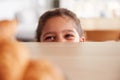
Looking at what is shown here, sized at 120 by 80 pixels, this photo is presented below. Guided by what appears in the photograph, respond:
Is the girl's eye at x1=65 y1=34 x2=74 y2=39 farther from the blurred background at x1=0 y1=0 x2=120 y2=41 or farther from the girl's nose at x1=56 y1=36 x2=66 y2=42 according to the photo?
the blurred background at x1=0 y1=0 x2=120 y2=41

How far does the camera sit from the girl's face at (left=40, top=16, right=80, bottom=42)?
101cm

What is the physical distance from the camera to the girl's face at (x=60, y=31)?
1.01 m

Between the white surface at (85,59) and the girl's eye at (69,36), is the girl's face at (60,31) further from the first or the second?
the white surface at (85,59)

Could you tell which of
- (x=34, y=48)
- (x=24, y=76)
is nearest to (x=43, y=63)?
(x=24, y=76)

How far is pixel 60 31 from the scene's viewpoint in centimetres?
106

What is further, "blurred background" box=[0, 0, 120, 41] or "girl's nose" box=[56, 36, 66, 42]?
"blurred background" box=[0, 0, 120, 41]

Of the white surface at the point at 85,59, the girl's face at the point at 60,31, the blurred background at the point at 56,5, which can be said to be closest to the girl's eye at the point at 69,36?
the girl's face at the point at 60,31

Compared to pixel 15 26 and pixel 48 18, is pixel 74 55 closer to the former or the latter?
pixel 15 26

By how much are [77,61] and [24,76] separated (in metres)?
0.11

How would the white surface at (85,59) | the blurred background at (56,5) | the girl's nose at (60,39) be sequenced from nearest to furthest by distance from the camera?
the white surface at (85,59) → the girl's nose at (60,39) → the blurred background at (56,5)

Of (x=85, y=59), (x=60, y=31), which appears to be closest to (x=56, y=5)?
(x=60, y=31)

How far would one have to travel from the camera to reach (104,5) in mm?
4121

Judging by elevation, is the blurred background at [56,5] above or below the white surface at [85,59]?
above

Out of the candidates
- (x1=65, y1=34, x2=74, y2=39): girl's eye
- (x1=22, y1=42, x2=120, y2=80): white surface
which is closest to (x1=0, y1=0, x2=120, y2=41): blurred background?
(x1=65, y1=34, x2=74, y2=39): girl's eye
